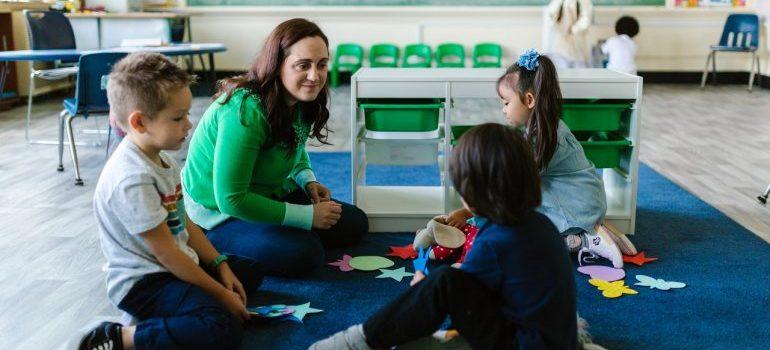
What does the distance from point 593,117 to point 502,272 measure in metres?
1.32

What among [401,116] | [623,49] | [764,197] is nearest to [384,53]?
[623,49]

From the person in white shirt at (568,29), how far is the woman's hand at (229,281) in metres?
5.17

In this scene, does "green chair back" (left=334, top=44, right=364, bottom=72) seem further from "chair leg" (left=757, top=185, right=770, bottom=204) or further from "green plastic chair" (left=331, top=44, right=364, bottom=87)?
"chair leg" (left=757, top=185, right=770, bottom=204)

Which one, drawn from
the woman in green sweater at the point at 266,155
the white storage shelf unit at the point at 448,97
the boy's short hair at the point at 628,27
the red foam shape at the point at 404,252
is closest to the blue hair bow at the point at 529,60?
the white storage shelf unit at the point at 448,97

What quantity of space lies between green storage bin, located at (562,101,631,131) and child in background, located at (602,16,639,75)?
4.28m

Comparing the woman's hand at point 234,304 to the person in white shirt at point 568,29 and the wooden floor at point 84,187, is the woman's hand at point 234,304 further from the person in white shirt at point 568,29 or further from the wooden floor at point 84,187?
the person in white shirt at point 568,29

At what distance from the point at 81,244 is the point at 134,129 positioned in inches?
43.9

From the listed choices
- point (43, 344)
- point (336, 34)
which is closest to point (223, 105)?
point (43, 344)

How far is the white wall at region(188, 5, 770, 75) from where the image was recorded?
307 inches

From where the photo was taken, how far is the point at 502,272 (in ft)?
4.64

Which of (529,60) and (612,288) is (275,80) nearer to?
(529,60)

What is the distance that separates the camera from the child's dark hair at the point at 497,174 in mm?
1392

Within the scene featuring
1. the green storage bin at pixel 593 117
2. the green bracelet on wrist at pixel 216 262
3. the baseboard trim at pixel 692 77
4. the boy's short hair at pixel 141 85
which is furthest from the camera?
the baseboard trim at pixel 692 77

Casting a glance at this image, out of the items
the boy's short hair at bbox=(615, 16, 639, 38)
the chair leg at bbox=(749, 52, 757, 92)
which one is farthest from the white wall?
the boy's short hair at bbox=(615, 16, 639, 38)
